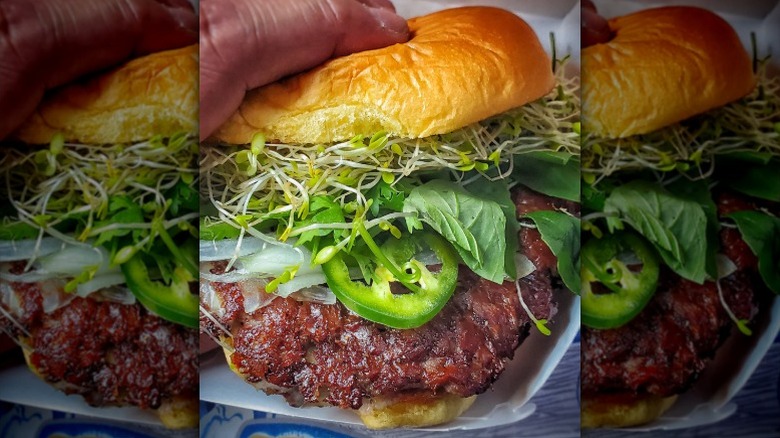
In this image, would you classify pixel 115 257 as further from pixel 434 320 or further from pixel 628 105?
pixel 628 105

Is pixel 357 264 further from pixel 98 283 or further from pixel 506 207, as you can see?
pixel 98 283

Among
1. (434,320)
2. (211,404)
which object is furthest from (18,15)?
(434,320)

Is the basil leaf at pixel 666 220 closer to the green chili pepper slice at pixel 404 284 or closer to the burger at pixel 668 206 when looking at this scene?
the burger at pixel 668 206

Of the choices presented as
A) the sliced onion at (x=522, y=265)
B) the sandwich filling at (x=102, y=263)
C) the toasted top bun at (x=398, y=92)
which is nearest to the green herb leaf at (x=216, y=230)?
the sandwich filling at (x=102, y=263)

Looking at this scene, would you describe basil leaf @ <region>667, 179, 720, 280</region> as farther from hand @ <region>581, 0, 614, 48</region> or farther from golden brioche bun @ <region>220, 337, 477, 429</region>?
golden brioche bun @ <region>220, 337, 477, 429</region>

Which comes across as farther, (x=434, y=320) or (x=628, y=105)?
(x=628, y=105)
